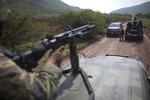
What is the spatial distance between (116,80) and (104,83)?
0.25 metres

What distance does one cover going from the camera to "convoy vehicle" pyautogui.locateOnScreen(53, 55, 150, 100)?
2887 mm

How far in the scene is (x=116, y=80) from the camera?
3518mm

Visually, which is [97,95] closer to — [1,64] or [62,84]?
[62,84]

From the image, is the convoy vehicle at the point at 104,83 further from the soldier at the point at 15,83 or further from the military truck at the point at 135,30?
the military truck at the point at 135,30

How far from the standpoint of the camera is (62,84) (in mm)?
3090

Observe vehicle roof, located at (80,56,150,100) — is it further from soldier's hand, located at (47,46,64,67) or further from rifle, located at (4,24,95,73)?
soldier's hand, located at (47,46,64,67)

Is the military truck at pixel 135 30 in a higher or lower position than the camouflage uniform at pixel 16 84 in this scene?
lower

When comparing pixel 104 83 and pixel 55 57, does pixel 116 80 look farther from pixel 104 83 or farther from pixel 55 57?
pixel 55 57

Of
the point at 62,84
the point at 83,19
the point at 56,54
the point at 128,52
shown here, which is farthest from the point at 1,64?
the point at 83,19

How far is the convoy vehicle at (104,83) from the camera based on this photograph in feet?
9.47

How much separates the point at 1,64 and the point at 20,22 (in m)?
12.1

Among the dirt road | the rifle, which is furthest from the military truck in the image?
the rifle

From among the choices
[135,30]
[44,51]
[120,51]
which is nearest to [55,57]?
[44,51]

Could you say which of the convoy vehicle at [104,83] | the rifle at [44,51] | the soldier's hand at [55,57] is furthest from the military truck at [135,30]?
the soldier's hand at [55,57]
